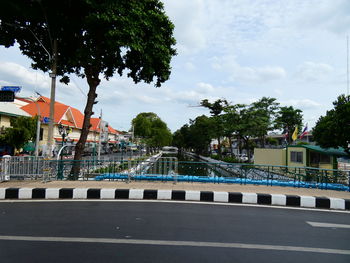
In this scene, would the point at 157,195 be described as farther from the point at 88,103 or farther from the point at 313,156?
the point at 313,156

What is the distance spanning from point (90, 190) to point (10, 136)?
17965mm

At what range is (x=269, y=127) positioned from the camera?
1021 inches

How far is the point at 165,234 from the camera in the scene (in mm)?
3938

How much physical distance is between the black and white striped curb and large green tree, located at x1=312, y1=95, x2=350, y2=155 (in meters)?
Result: 10.5

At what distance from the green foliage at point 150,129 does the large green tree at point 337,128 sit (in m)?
30.9

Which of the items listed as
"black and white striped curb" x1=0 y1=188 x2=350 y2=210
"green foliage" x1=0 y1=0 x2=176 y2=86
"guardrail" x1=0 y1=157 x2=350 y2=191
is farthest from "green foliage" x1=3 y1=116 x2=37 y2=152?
"black and white striped curb" x1=0 y1=188 x2=350 y2=210

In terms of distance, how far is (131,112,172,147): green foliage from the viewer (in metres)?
43.2

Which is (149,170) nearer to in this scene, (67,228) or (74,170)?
(74,170)

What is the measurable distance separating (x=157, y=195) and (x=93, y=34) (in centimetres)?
761

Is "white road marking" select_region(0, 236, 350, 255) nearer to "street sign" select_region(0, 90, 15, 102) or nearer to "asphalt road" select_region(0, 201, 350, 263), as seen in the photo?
"asphalt road" select_region(0, 201, 350, 263)

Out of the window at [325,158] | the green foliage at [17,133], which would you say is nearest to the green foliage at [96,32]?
the green foliage at [17,133]

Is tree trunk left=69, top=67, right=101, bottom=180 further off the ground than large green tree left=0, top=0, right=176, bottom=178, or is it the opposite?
large green tree left=0, top=0, right=176, bottom=178

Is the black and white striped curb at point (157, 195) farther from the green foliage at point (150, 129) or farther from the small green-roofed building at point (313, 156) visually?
the green foliage at point (150, 129)

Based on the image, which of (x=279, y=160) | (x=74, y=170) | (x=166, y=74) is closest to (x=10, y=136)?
(x=74, y=170)
